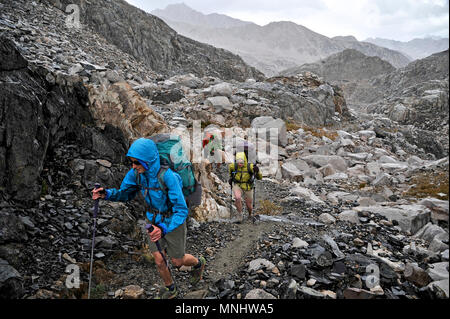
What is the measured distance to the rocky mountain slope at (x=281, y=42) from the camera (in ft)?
470

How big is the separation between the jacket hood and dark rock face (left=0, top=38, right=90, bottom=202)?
8.67 feet

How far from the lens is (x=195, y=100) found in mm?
19734

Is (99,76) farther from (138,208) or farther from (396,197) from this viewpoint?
(396,197)

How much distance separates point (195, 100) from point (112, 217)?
15301 mm

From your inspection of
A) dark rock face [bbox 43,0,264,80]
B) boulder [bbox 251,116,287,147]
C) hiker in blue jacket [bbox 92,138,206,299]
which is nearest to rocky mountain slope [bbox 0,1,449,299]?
hiker in blue jacket [bbox 92,138,206,299]

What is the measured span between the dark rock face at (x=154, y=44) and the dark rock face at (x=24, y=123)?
825 inches

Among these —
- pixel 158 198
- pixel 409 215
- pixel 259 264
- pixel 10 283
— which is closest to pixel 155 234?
pixel 158 198

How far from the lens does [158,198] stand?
3727 mm

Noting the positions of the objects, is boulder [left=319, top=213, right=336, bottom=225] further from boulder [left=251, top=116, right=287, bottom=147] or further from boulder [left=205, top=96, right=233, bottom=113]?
boulder [left=205, top=96, right=233, bottom=113]

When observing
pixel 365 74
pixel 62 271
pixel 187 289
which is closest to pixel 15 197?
pixel 62 271

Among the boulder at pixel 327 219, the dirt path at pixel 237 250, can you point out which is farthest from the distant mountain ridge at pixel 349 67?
the dirt path at pixel 237 250

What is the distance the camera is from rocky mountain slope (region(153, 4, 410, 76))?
143250 mm

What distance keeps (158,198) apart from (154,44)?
33335 mm
